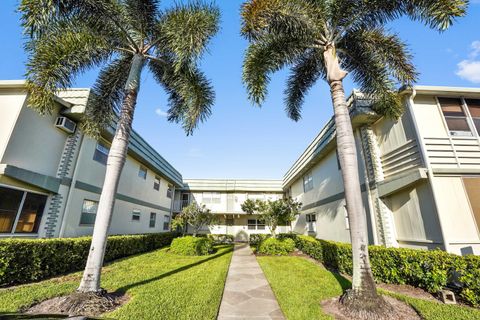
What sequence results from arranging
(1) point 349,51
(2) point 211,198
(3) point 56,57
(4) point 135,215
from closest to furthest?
1. (3) point 56,57
2. (1) point 349,51
3. (4) point 135,215
4. (2) point 211,198

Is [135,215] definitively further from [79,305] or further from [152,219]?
[79,305]

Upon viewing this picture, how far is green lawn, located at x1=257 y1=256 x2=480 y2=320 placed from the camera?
440 cm

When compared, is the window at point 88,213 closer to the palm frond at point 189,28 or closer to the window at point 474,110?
the palm frond at point 189,28

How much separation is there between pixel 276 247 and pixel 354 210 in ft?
29.2

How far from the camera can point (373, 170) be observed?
897cm

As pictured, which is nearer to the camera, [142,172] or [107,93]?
[107,93]

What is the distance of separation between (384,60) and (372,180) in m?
4.62

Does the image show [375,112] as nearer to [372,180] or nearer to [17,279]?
[372,180]

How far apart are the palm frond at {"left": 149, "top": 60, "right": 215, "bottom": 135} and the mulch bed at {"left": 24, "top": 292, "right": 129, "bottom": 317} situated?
525 centimetres

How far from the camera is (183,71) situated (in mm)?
7652

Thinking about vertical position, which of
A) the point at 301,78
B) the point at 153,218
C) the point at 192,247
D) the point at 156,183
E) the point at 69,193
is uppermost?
the point at 301,78

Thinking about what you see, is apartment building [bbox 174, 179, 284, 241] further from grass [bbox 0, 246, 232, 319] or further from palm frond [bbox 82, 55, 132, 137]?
palm frond [bbox 82, 55, 132, 137]

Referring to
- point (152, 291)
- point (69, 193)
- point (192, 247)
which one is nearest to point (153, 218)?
point (192, 247)

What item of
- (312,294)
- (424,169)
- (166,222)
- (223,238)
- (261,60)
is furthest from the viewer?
(223,238)
